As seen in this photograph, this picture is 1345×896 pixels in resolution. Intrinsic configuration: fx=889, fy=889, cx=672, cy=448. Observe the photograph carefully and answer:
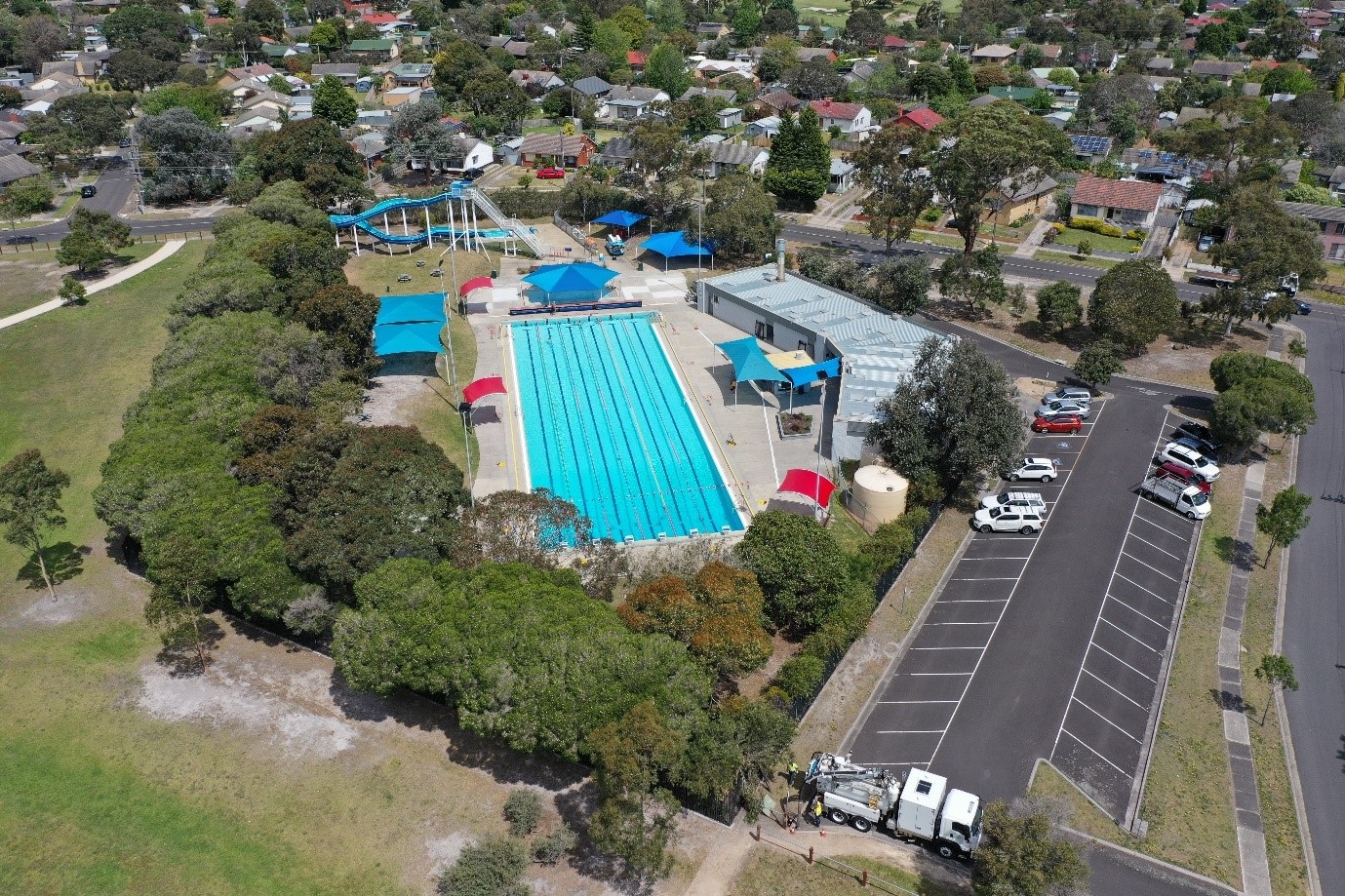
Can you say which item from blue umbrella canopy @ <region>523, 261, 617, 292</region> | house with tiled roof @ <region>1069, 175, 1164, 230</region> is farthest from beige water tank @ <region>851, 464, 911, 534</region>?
house with tiled roof @ <region>1069, 175, 1164, 230</region>

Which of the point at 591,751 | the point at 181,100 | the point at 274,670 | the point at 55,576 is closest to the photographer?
the point at 591,751

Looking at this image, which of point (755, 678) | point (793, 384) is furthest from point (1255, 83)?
point (755, 678)

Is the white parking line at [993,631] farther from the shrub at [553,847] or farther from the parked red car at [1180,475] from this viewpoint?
the shrub at [553,847]

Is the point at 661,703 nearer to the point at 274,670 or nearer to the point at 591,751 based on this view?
the point at 591,751

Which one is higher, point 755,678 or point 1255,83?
point 1255,83

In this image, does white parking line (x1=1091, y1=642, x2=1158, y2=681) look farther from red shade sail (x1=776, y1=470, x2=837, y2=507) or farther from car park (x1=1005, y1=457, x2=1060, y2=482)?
red shade sail (x1=776, y1=470, x2=837, y2=507)

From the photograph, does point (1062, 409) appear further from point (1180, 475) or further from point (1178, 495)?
point (1178, 495)
